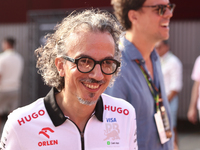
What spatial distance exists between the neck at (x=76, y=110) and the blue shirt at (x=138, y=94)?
49 cm

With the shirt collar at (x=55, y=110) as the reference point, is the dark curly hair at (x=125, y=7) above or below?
above

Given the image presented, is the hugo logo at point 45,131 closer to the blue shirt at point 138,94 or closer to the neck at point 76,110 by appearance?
the neck at point 76,110

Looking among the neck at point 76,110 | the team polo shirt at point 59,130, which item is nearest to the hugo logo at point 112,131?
the team polo shirt at point 59,130

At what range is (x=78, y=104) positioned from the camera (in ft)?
5.93

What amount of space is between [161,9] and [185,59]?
5863mm

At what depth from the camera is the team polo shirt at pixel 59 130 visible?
173 centimetres

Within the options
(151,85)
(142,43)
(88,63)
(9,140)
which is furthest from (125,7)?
(9,140)

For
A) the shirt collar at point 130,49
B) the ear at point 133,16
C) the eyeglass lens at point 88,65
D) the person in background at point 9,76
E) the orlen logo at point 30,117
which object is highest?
the ear at point 133,16

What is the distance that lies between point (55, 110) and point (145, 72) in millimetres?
971

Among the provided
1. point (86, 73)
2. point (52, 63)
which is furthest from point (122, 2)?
point (86, 73)

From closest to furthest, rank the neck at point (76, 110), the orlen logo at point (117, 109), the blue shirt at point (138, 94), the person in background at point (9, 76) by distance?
the neck at point (76, 110) < the orlen logo at point (117, 109) < the blue shirt at point (138, 94) < the person in background at point (9, 76)

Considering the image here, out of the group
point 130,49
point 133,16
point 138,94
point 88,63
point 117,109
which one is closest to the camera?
point 88,63

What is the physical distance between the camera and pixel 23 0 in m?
9.67

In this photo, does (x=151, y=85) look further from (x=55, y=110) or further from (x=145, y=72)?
(x=55, y=110)
